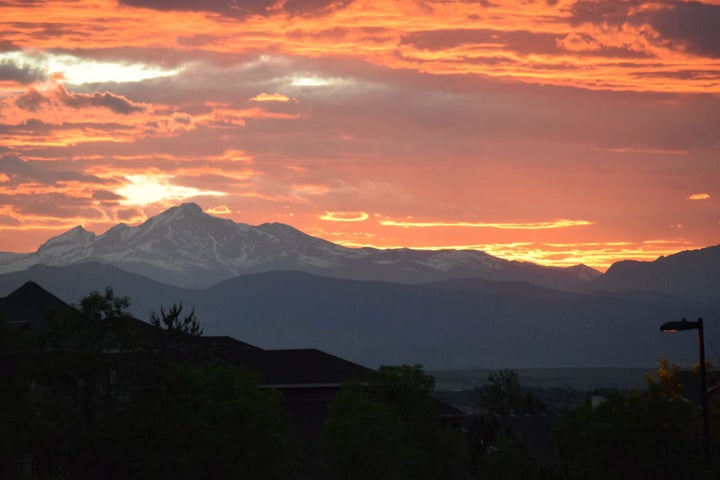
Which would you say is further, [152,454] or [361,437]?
[361,437]

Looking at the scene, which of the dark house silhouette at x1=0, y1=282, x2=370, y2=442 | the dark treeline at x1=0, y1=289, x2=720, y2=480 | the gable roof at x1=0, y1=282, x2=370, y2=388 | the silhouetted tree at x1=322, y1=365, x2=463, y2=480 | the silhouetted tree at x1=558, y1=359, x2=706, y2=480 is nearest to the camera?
the dark treeline at x1=0, y1=289, x2=720, y2=480

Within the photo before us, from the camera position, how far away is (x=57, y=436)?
53.4 metres

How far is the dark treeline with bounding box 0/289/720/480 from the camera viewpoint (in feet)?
176

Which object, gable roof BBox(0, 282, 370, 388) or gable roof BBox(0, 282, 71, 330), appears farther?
gable roof BBox(0, 282, 370, 388)

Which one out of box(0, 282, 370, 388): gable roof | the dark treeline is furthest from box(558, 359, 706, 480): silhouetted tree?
box(0, 282, 370, 388): gable roof

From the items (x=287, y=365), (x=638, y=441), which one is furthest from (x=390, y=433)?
(x=287, y=365)

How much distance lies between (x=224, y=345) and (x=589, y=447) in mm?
33969

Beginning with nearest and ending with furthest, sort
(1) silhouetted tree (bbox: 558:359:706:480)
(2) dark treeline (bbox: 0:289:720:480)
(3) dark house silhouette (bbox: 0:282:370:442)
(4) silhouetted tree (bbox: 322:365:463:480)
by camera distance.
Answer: (2) dark treeline (bbox: 0:289:720:480), (4) silhouetted tree (bbox: 322:365:463:480), (1) silhouetted tree (bbox: 558:359:706:480), (3) dark house silhouette (bbox: 0:282:370:442)

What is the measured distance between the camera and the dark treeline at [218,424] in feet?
176

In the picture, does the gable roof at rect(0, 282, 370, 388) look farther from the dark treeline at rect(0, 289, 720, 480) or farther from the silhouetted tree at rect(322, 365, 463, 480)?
the silhouetted tree at rect(322, 365, 463, 480)

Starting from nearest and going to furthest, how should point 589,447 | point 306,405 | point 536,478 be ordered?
point 536,478
point 589,447
point 306,405

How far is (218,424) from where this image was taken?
62.7 metres

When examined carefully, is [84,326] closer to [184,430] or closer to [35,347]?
[35,347]

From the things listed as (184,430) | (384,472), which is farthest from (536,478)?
(184,430)
